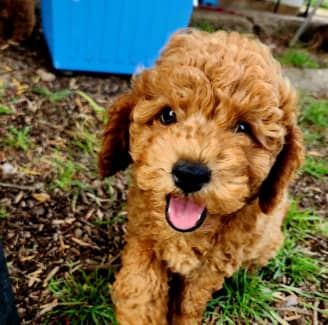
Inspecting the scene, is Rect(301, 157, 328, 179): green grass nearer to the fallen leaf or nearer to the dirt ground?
the dirt ground

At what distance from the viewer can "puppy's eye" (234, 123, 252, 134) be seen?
2.02 meters

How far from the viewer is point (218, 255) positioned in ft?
7.77

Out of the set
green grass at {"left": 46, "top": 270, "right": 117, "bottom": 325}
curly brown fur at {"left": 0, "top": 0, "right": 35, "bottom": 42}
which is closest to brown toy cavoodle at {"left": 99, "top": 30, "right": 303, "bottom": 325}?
green grass at {"left": 46, "top": 270, "right": 117, "bottom": 325}

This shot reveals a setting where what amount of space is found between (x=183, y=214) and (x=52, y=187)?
153 cm

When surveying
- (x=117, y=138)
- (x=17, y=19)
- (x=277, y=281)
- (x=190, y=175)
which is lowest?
(x=277, y=281)

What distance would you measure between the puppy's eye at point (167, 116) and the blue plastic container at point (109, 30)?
216cm

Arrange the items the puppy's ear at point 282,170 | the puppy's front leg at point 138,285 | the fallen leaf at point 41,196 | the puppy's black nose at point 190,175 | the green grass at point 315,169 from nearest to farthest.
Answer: the puppy's black nose at point 190,175 < the puppy's ear at point 282,170 < the puppy's front leg at point 138,285 < the fallen leaf at point 41,196 < the green grass at point 315,169

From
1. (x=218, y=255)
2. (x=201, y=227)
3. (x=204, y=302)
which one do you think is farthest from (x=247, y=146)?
(x=204, y=302)

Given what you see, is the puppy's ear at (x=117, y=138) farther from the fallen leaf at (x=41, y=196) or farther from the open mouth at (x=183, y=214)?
the fallen leaf at (x=41, y=196)

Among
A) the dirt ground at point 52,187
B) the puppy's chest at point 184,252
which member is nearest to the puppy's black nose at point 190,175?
the puppy's chest at point 184,252

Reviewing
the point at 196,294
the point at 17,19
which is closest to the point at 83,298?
the point at 196,294

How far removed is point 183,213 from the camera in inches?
78.8

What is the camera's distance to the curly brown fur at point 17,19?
178 inches

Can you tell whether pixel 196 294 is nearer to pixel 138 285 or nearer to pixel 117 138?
pixel 138 285
